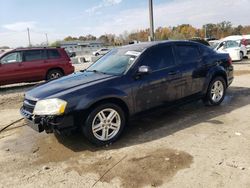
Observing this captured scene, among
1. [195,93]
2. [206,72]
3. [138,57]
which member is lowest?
[195,93]

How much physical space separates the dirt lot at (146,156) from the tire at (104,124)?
0.55 feet

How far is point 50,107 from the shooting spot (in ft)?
14.5

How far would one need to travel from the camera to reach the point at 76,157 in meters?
4.41

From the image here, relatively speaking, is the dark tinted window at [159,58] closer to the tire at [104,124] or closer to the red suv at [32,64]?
the tire at [104,124]

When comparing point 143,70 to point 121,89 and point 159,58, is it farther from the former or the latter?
point 159,58

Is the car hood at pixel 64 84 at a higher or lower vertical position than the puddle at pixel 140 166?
higher

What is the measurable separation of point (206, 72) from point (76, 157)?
139 inches

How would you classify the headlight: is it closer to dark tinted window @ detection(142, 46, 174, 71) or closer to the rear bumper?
the rear bumper

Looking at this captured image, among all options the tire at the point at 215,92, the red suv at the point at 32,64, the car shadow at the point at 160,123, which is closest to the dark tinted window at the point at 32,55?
the red suv at the point at 32,64

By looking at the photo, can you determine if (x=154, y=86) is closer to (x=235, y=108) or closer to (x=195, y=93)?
(x=195, y=93)

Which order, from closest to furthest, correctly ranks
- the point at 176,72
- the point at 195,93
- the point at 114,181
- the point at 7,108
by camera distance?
the point at 114,181 → the point at 176,72 → the point at 195,93 → the point at 7,108

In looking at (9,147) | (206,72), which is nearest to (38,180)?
(9,147)

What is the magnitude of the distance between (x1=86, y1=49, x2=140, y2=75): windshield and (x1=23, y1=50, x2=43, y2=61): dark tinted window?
7231 mm

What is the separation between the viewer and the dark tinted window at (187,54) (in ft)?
19.5
